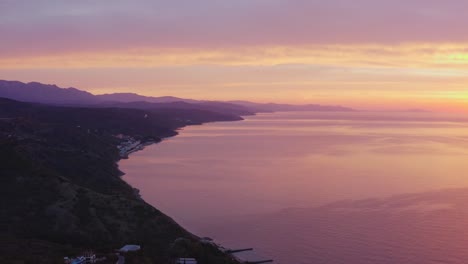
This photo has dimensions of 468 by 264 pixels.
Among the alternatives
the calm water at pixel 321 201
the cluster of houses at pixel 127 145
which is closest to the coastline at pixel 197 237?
the cluster of houses at pixel 127 145

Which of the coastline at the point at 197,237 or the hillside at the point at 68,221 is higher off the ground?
the hillside at the point at 68,221

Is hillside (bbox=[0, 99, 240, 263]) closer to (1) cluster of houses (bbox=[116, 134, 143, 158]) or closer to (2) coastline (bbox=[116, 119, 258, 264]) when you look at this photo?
(2) coastline (bbox=[116, 119, 258, 264])

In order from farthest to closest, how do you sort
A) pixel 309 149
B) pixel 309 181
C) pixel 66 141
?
pixel 309 149, pixel 66 141, pixel 309 181

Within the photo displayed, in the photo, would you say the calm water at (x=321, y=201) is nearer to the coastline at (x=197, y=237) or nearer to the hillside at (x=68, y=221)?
the coastline at (x=197, y=237)

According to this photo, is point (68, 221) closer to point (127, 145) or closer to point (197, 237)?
point (197, 237)

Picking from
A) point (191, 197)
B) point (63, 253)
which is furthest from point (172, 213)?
point (63, 253)

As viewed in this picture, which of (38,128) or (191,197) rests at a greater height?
(38,128)

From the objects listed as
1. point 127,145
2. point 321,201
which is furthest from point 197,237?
point 127,145

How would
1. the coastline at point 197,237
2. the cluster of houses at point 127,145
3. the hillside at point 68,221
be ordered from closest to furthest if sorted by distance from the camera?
1. the hillside at point 68,221
2. the coastline at point 197,237
3. the cluster of houses at point 127,145

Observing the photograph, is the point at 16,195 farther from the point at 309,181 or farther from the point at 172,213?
the point at 309,181
